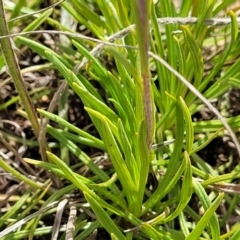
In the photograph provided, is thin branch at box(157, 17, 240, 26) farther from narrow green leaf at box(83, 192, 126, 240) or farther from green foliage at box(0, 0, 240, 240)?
narrow green leaf at box(83, 192, 126, 240)

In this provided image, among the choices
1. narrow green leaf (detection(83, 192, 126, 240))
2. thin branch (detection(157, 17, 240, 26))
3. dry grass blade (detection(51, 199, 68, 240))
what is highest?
thin branch (detection(157, 17, 240, 26))

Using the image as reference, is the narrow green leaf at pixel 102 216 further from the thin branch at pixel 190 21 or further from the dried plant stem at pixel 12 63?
the thin branch at pixel 190 21

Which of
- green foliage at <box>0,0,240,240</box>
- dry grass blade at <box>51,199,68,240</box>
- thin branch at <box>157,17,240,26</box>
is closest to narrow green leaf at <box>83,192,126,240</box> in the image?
green foliage at <box>0,0,240,240</box>

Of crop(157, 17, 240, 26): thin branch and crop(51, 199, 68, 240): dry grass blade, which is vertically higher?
crop(157, 17, 240, 26): thin branch

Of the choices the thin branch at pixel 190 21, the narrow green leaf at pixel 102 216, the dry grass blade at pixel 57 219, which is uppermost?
the thin branch at pixel 190 21

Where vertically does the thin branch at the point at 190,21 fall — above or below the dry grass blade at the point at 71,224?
above

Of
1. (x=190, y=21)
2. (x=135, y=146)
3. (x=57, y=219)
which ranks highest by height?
(x=190, y=21)

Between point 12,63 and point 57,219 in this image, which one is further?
point 57,219

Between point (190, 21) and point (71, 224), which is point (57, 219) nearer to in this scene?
point (71, 224)

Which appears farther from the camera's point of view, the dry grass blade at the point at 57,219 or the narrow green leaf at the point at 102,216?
the dry grass blade at the point at 57,219

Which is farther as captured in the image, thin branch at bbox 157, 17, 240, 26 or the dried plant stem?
thin branch at bbox 157, 17, 240, 26

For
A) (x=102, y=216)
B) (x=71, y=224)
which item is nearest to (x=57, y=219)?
(x=71, y=224)

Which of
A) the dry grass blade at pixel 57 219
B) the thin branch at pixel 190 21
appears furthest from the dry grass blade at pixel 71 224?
the thin branch at pixel 190 21
